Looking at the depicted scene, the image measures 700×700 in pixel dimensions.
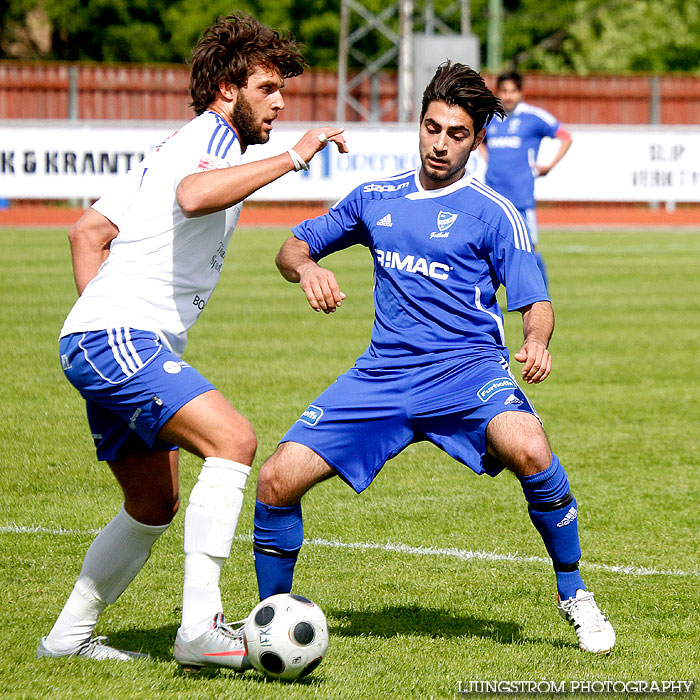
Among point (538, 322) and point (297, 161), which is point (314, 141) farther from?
point (538, 322)

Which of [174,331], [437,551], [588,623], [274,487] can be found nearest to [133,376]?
[174,331]

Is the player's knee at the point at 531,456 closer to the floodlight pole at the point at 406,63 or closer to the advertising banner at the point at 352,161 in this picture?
the advertising banner at the point at 352,161

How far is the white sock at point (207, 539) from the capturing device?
3.92 meters

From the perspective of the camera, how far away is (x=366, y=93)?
31703 mm

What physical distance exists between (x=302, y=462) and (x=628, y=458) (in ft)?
11.8

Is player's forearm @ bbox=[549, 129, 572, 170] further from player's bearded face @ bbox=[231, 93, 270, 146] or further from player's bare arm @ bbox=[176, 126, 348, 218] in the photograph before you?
player's bare arm @ bbox=[176, 126, 348, 218]

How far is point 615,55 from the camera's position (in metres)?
42.2

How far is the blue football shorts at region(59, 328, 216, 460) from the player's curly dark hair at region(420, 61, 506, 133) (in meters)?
1.50

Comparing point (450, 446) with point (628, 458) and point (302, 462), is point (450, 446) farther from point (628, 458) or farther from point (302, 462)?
point (628, 458)

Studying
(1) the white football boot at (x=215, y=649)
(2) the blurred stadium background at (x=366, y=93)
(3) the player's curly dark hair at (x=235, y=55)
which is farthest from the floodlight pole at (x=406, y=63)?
(1) the white football boot at (x=215, y=649)

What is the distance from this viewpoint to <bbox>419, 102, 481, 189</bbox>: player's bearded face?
15.2ft

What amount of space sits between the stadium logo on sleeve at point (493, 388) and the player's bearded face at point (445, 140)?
819mm

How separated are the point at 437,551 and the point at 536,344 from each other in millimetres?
1645

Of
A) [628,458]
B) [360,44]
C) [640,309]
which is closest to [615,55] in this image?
[360,44]
